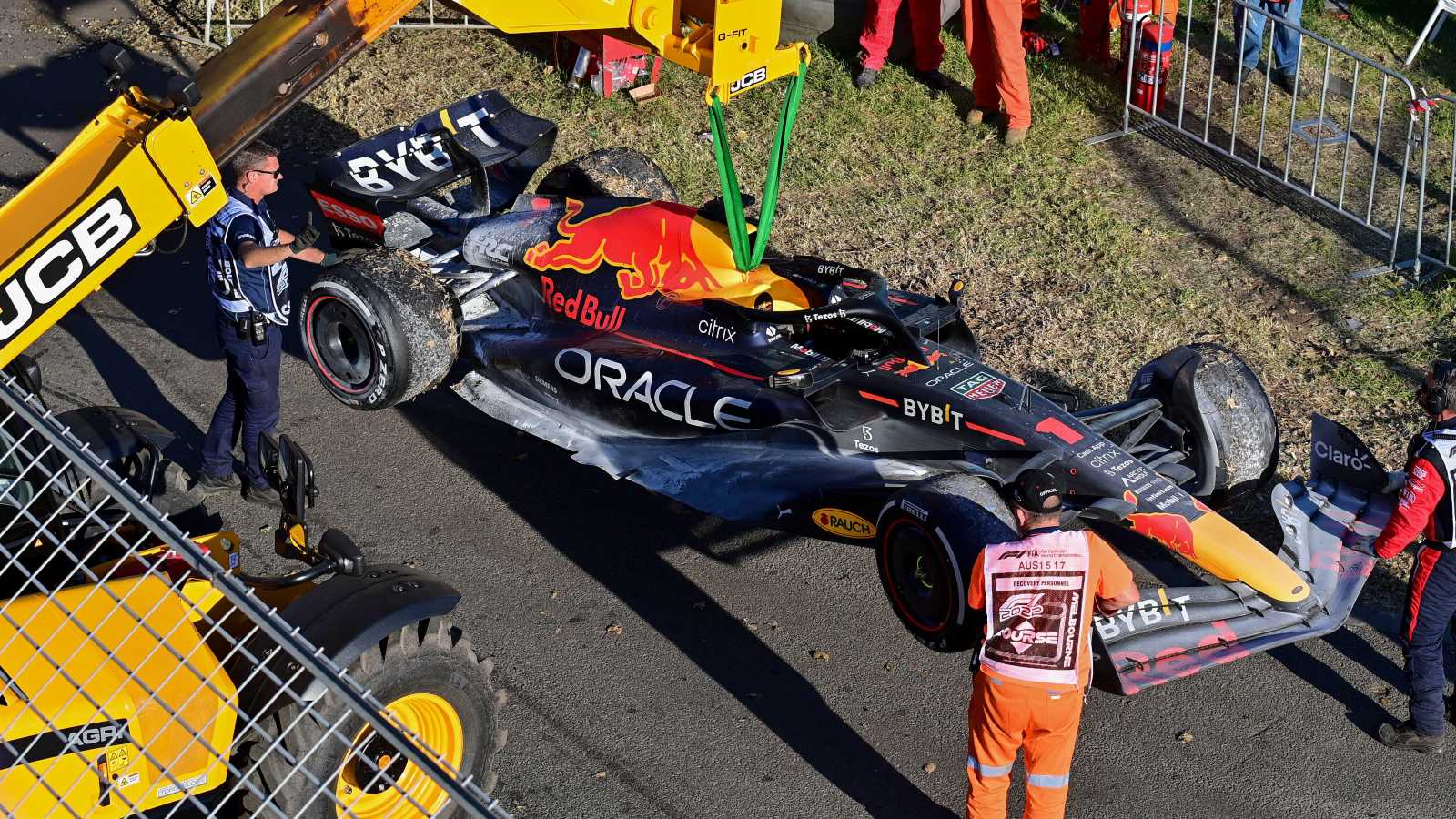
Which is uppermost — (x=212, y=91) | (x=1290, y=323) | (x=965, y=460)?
(x=212, y=91)

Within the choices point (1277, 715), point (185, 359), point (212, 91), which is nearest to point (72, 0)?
point (185, 359)

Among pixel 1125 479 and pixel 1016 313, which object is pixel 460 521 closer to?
pixel 1125 479

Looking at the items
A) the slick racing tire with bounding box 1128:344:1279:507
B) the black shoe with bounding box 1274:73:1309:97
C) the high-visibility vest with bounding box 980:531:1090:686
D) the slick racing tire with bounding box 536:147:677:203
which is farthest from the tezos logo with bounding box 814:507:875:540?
the black shoe with bounding box 1274:73:1309:97

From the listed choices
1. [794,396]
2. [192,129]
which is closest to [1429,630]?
[794,396]

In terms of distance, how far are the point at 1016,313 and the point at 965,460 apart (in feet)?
10.5

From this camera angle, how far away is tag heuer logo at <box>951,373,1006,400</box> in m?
6.84

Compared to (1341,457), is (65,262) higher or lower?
higher

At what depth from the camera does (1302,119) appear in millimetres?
11914

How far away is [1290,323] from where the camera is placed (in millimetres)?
9688

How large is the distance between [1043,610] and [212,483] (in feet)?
15.3

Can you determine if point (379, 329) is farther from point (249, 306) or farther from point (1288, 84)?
point (1288, 84)

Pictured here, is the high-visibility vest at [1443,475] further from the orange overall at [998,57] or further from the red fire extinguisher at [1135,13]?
the red fire extinguisher at [1135,13]

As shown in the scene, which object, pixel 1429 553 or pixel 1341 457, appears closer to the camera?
pixel 1429 553

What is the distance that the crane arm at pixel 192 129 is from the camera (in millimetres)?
5148
